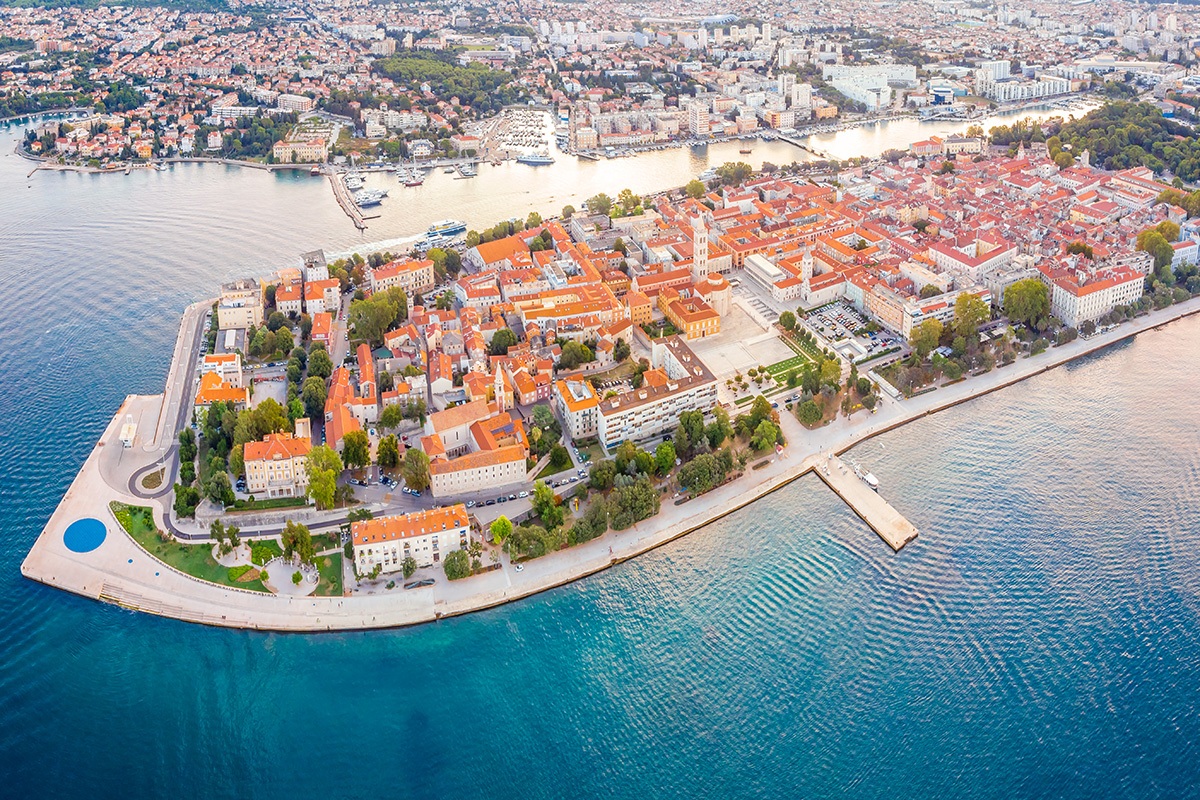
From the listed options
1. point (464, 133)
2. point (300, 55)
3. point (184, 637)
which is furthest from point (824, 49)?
point (184, 637)

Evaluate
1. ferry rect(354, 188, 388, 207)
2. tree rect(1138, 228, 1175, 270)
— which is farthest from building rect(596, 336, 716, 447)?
ferry rect(354, 188, 388, 207)

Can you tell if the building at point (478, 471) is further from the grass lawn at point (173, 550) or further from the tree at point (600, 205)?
the tree at point (600, 205)

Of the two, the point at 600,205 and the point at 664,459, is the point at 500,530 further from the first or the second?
the point at 600,205

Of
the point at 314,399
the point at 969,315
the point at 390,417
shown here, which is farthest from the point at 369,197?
the point at 969,315

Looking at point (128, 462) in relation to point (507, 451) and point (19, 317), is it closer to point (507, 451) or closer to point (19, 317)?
point (507, 451)

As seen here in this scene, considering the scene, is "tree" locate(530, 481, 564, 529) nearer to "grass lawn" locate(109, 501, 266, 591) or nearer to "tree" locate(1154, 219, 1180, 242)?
"grass lawn" locate(109, 501, 266, 591)
